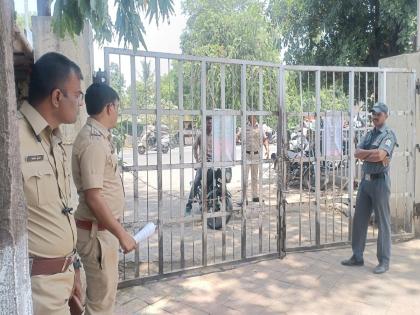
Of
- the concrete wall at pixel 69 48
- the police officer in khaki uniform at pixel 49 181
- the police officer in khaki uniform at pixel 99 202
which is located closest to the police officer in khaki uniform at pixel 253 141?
the concrete wall at pixel 69 48

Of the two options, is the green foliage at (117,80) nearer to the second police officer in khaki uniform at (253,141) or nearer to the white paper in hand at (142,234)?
the second police officer in khaki uniform at (253,141)

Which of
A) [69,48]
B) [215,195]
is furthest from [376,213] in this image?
[69,48]

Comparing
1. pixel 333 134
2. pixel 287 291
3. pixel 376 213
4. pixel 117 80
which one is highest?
pixel 117 80

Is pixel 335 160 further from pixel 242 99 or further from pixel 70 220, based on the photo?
pixel 70 220

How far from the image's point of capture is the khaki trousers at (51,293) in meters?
1.70

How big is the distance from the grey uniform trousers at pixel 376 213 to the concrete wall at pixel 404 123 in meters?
1.33

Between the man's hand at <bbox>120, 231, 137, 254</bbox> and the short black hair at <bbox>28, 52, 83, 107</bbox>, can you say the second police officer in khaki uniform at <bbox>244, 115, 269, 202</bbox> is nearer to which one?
the man's hand at <bbox>120, 231, 137, 254</bbox>

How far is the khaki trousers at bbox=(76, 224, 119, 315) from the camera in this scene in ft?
8.42

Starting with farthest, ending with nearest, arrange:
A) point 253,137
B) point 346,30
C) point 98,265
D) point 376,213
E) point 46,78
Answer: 1. point 346,30
2. point 253,137
3. point 376,213
4. point 98,265
5. point 46,78

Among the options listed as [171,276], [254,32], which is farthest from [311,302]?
[254,32]

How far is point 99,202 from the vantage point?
2.43 metres

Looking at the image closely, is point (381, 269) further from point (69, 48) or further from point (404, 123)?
point (69, 48)

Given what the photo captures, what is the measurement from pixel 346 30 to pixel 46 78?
780 cm

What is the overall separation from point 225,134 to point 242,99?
389 mm
